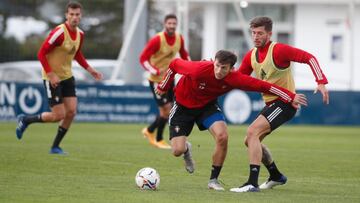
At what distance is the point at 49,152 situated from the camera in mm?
14477

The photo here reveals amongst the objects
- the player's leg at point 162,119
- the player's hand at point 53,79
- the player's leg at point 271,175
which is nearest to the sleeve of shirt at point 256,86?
the player's leg at point 271,175

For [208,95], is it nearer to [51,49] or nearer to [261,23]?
[261,23]

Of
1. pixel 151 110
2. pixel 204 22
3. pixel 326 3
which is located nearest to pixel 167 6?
pixel 204 22

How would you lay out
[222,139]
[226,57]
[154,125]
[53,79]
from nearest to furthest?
[226,57] → [222,139] → [53,79] → [154,125]

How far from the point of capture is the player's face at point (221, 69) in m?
10.0

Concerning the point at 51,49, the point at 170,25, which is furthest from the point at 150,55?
the point at 51,49

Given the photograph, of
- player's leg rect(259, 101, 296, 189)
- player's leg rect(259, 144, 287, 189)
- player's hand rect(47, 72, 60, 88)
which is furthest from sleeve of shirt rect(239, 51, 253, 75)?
player's hand rect(47, 72, 60, 88)

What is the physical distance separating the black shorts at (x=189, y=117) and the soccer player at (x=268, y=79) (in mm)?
567

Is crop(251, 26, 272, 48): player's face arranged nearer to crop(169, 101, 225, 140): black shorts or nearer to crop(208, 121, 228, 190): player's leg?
crop(169, 101, 225, 140): black shorts

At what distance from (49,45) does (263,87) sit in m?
4.84

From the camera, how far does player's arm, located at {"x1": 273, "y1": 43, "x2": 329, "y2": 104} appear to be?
10359 millimetres

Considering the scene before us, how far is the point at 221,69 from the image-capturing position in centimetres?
1003

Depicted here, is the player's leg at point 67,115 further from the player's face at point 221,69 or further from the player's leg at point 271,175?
the player's face at point 221,69

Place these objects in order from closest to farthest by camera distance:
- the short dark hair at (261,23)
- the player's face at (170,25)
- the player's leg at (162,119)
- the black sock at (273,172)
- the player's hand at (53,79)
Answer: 1. the short dark hair at (261,23)
2. the black sock at (273,172)
3. the player's hand at (53,79)
4. the player's face at (170,25)
5. the player's leg at (162,119)
